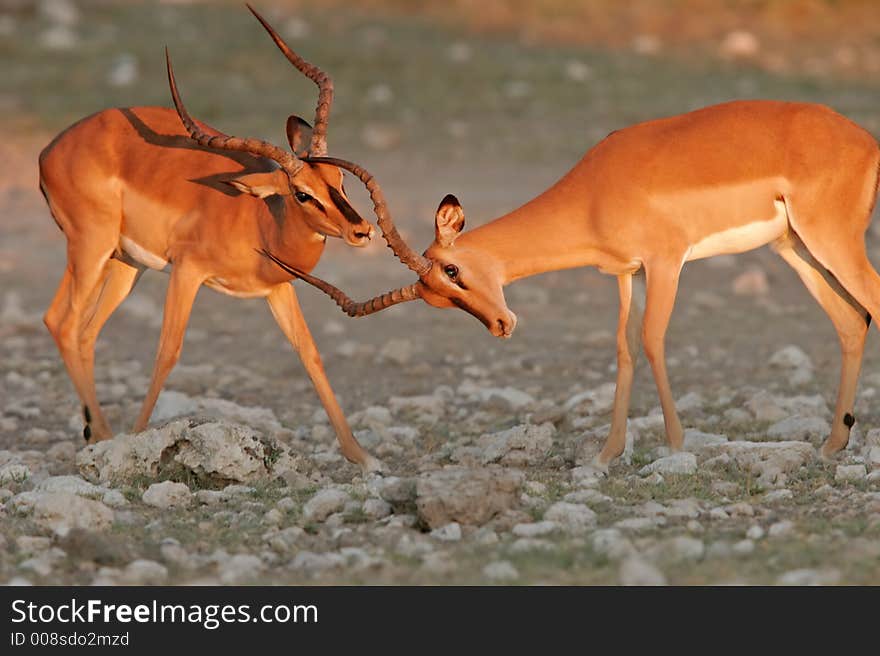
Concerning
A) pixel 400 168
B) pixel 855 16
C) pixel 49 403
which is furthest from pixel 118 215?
pixel 855 16

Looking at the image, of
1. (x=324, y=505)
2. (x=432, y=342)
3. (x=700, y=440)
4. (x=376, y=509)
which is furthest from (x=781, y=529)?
(x=432, y=342)

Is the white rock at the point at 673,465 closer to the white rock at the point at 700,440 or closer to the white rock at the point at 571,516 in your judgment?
the white rock at the point at 700,440

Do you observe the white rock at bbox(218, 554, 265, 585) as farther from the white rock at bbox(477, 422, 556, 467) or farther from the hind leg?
the hind leg

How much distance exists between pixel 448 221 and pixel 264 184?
3.58 feet

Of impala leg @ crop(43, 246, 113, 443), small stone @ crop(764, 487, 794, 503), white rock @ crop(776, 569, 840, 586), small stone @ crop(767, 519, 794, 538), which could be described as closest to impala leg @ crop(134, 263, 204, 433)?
impala leg @ crop(43, 246, 113, 443)

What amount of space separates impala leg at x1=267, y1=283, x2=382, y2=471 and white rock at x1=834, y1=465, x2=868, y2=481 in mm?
2462

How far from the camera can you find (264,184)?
26.8ft

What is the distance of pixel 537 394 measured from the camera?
404 inches

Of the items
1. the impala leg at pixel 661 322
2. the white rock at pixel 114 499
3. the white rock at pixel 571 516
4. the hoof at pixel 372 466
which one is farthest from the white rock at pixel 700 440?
the white rock at pixel 114 499

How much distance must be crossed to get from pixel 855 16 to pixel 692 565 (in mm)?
20977

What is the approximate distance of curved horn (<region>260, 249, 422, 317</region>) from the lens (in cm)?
773

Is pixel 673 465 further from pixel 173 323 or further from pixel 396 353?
pixel 396 353
